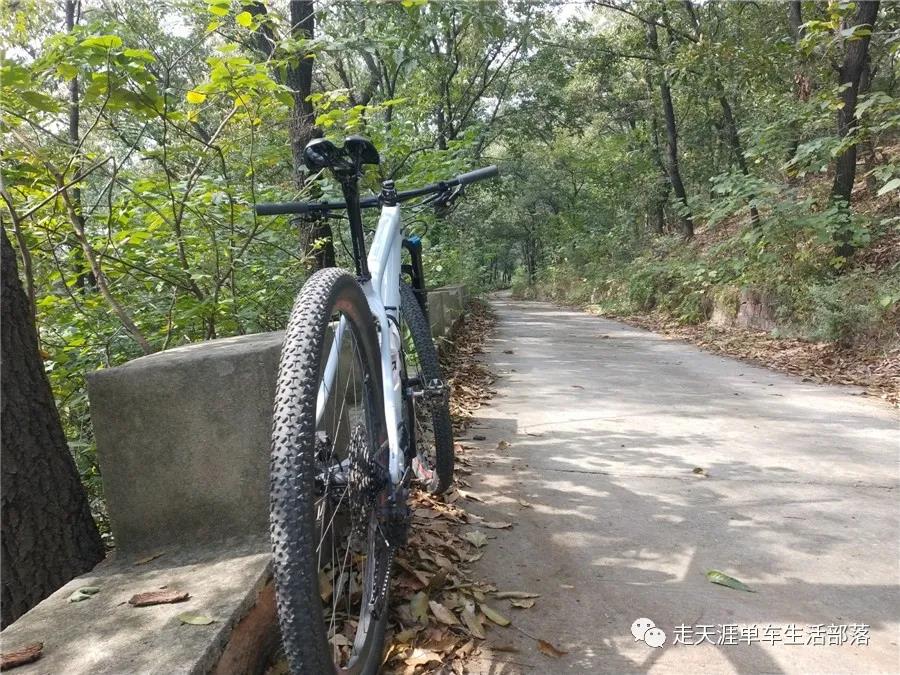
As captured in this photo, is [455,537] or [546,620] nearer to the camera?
[546,620]

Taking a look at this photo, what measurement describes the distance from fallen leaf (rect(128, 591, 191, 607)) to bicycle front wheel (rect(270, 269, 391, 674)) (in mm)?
382

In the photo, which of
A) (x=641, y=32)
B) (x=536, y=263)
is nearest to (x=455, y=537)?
(x=641, y=32)

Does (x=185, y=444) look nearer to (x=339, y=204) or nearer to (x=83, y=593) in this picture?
(x=83, y=593)

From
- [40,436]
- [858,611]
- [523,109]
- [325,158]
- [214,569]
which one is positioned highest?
[523,109]

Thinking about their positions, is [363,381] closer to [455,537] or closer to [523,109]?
[455,537]

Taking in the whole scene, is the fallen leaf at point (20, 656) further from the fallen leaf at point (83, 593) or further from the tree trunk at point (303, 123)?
the tree trunk at point (303, 123)

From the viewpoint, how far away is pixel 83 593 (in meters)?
1.74

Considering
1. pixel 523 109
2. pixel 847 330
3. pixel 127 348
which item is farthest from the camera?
pixel 523 109

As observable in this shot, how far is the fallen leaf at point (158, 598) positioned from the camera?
5.41ft

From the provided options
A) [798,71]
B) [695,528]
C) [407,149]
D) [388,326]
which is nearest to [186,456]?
[388,326]

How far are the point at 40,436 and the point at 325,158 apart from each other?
141 cm

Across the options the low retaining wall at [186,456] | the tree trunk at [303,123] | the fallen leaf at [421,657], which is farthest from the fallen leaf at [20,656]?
the tree trunk at [303,123]

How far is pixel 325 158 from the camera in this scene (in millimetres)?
1959

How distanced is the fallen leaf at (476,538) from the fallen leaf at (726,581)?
979mm
